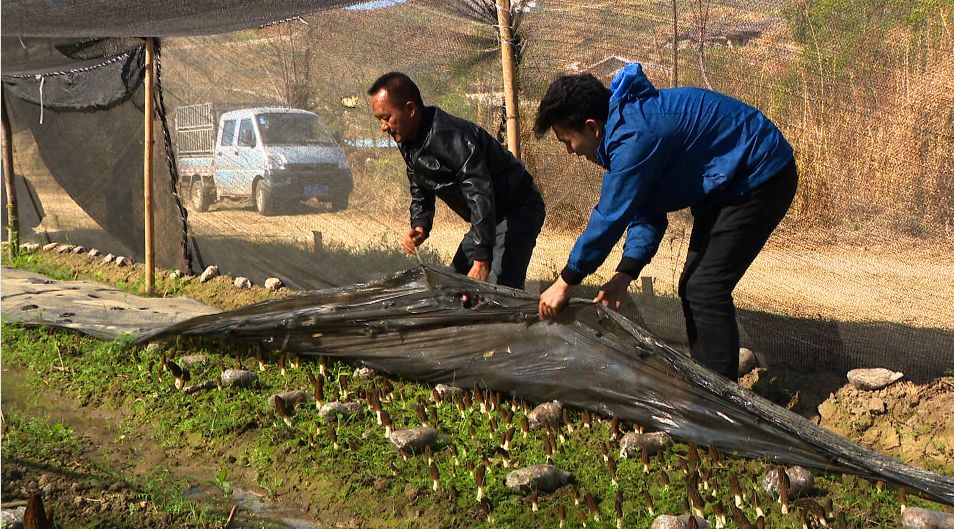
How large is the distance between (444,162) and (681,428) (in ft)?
5.22

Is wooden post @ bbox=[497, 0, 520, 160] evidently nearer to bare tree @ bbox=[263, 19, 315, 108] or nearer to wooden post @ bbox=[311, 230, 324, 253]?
bare tree @ bbox=[263, 19, 315, 108]

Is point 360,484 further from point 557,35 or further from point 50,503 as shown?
point 557,35

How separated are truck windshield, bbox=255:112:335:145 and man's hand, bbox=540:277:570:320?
3.18 metres

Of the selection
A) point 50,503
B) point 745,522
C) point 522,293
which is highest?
point 522,293

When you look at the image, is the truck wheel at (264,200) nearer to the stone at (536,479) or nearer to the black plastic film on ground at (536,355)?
the black plastic film on ground at (536,355)

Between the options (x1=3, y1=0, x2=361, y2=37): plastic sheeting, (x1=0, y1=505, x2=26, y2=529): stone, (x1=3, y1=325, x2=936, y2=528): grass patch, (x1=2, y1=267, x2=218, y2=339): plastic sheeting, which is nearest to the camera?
(x1=0, y1=505, x2=26, y2=529): stone

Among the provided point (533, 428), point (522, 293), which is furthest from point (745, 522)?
point (522, 293)

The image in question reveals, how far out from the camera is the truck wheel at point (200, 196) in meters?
7.41

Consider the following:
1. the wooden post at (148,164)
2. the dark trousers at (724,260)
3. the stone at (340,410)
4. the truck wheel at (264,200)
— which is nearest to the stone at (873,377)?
the dark trousers at (724,260)

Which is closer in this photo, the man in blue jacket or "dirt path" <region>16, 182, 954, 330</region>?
the man in blue jacket

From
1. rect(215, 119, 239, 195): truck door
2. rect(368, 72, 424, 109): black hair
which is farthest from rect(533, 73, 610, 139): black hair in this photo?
rect(215, 119, 239, 195): truck door

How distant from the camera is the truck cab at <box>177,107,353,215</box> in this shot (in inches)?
253

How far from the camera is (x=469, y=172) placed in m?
4.13

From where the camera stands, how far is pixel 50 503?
347 centimetres
